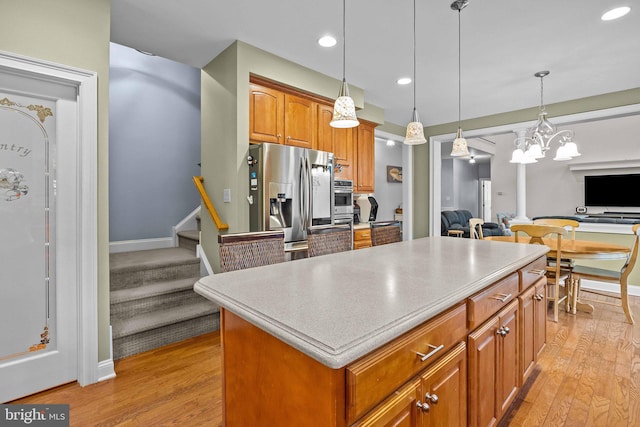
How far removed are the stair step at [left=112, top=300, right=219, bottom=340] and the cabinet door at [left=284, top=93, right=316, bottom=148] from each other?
5.92 feet

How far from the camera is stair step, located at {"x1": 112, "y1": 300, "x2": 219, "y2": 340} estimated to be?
2.48 m

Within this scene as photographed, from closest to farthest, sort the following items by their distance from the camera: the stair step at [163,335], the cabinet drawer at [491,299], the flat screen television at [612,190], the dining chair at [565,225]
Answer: the cabinet drawer at [491,299], the stair step at [163,335], the dining chair at [565,225], the flat screen television at [612,190]

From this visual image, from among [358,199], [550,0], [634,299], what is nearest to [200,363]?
[358,199]

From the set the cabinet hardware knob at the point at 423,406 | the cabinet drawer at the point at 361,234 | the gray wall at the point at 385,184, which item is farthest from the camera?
the gray wall at the point at 385,184

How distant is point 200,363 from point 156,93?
331cm

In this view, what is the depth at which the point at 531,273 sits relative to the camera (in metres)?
1.86

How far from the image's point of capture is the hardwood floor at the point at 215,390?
1748 millimetres

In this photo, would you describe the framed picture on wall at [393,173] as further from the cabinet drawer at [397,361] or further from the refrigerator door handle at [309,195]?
the cabinet drawer at [397,361]

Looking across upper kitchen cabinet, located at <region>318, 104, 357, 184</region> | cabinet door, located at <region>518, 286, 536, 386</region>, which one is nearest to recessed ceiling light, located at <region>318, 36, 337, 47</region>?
upper kitchen cabinet, located at <region>318, 104, 357, 184</region>

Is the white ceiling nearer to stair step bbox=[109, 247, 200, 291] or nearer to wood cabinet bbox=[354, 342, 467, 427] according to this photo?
stair step bbox=[109, 247, 200, 291]

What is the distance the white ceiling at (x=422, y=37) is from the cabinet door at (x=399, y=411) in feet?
7.93

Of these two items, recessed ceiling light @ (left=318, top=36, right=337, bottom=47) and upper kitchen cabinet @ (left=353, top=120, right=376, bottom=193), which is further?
upper kitchen cabinet @ (left=353, top=120, right=376, bottom=193)

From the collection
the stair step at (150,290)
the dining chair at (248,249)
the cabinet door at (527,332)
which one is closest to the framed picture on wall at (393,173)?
the stair step at (150,290)

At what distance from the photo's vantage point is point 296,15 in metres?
2.40
